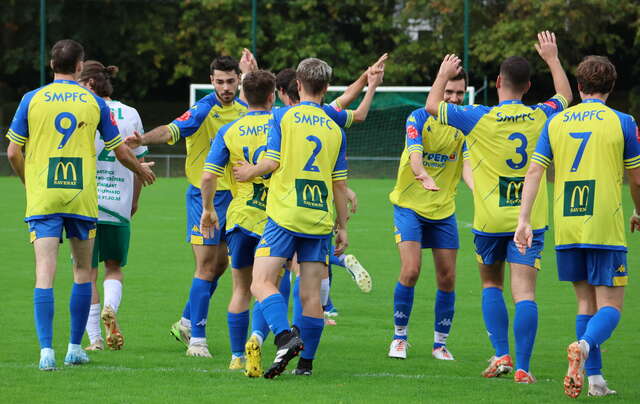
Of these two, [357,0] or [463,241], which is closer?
[463,241]

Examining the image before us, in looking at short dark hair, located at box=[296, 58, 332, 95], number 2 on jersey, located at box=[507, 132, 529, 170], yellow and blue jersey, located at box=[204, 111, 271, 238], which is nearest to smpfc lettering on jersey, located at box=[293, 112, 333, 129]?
short dark hair, located at box=[296, 58, 332, 95]

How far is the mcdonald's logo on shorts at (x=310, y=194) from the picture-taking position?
21.4ft

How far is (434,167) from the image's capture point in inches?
313

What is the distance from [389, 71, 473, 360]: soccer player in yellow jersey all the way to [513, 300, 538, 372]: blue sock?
3.53ft

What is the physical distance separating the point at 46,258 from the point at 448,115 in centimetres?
264

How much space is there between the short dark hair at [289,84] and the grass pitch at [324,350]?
1.82m

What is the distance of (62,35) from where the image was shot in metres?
34.2

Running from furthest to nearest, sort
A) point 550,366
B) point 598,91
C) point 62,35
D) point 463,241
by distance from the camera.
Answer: point 62,35
point 463,241
point 550,366
point 598,91

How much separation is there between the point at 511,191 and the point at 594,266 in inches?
32.7

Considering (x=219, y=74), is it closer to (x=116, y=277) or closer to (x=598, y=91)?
(x=116, y=277)

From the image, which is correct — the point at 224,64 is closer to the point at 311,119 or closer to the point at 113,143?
the point at 113,143

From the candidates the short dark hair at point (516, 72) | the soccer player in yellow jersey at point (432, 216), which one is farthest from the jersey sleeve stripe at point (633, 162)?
the soccer player in yellow jersey at point (432, 216)

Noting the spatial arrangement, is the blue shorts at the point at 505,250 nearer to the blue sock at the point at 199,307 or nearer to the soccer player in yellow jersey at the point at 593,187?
the soccer player in yellow jersey at the point at 593,187

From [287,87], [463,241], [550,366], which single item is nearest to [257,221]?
[287,87]
